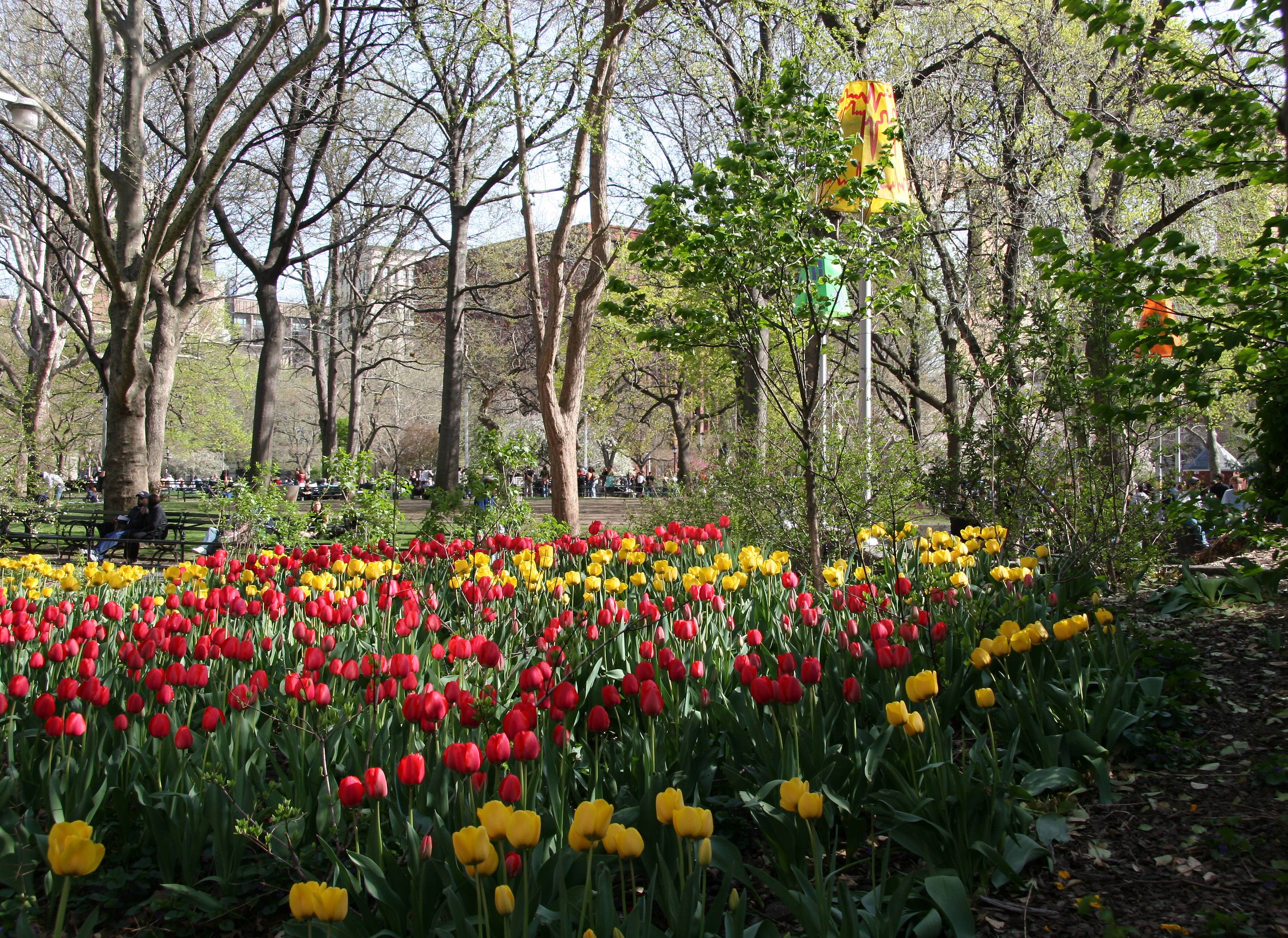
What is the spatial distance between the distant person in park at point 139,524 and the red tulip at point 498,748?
10.7 metres

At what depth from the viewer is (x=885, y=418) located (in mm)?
10398

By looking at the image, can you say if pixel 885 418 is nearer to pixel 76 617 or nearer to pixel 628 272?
pixel 76 617

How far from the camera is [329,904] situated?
185cm

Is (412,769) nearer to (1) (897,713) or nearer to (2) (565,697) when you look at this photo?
(2) (565,697)

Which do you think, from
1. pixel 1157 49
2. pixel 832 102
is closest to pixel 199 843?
pixel 1157 49

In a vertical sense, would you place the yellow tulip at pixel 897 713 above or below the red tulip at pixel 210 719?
above

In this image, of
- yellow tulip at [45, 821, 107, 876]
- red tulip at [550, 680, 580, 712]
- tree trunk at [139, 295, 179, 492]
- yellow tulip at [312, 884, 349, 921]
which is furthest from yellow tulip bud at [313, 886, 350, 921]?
tree trunk at [139, 295, 179, 492]

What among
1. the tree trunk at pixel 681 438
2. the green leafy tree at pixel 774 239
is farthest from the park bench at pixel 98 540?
the tree trunk at pixel 681 438

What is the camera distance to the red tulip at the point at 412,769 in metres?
2.35

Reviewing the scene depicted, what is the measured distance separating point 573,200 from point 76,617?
7542 millimetres

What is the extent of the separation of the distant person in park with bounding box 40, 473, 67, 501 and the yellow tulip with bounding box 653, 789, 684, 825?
18368 mm

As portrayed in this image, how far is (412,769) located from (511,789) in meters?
0.35

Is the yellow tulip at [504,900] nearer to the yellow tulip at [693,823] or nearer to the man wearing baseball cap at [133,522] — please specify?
the yellow tulip at [693,823]

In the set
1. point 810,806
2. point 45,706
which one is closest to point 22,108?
point 45,706
